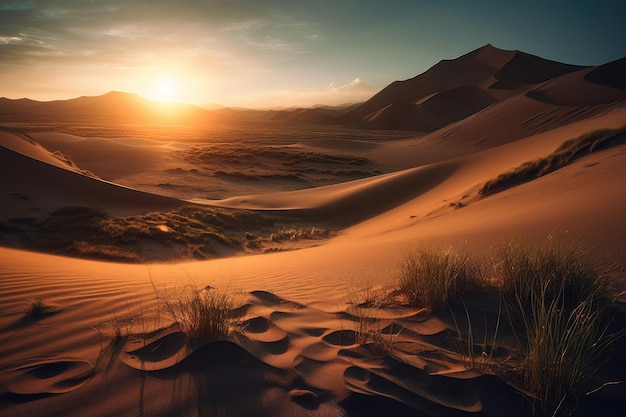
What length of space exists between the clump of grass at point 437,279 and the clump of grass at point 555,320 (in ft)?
1.05

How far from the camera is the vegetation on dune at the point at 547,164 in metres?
11.8

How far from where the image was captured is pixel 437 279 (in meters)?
3.65

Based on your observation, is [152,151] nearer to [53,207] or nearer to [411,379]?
[53,207]

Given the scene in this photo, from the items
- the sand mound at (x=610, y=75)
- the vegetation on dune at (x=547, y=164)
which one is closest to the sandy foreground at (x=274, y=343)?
the vegetation on dune at (x=547, y=164)

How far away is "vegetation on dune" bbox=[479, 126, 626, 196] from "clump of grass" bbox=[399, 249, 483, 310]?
349 inches

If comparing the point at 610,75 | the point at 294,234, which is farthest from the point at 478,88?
the point at 294,234

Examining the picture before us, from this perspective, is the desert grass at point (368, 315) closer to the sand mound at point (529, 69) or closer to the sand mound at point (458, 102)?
the sand mound at point (458, 102)

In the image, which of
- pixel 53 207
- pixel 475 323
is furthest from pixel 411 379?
pixel 53 207

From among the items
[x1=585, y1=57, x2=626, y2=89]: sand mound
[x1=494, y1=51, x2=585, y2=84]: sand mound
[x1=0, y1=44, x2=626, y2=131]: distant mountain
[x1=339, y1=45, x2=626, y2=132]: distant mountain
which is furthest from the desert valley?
[x1=494, y1=51, x2=585, y2=84]: sand mound

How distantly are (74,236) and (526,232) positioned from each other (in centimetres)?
968

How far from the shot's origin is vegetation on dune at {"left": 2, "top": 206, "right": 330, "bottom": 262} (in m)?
9.26

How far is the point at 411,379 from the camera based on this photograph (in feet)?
8.25

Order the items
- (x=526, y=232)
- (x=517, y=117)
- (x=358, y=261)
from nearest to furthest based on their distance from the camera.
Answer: (x=526, y=232)
(x=358, y=261)
(x=517, y=117)

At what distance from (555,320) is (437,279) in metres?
1.07
